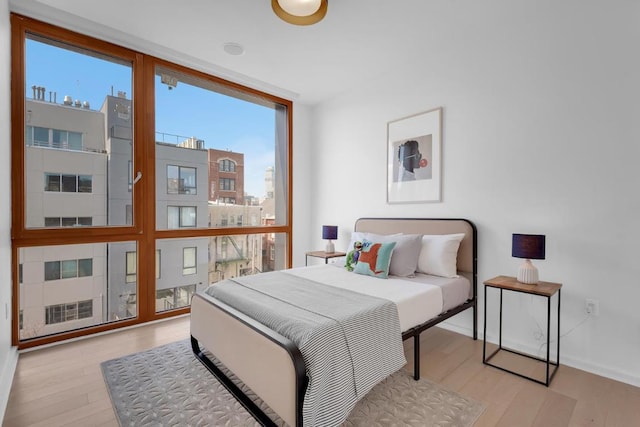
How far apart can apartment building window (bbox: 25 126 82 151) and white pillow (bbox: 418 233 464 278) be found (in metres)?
3.37

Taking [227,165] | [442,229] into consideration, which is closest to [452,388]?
[442,229]

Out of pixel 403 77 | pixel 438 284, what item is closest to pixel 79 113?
pixel 403 77

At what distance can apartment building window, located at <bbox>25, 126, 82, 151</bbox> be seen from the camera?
2.60m

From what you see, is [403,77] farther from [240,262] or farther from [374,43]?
[240,262]

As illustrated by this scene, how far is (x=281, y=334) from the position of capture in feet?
5.32

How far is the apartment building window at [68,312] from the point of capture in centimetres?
273

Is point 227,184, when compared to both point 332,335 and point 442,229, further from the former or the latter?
point 332,335

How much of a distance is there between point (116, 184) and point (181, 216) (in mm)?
702

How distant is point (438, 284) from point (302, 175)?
2779 millimetres

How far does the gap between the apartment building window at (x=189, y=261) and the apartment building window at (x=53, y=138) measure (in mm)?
1439

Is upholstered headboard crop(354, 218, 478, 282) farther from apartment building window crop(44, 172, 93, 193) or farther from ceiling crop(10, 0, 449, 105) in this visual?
apartment building window crop(44, 172, 93, 193)

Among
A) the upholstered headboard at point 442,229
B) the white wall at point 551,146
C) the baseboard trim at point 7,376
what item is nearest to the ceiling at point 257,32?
the white wall at point 551,146

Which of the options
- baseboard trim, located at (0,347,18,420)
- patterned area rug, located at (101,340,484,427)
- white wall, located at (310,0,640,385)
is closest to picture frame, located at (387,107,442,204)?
white wall, located at (310,0,640,385)

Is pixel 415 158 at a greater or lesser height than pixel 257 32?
lesser
